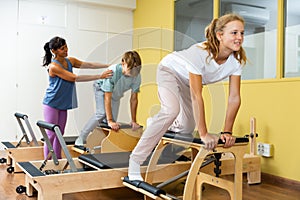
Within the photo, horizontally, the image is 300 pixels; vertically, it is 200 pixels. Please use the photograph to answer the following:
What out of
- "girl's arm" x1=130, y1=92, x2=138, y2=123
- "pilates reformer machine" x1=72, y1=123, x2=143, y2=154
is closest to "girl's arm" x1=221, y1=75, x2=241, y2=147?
"girl's arm" x1=130, y1=92, x2=138, y2=123

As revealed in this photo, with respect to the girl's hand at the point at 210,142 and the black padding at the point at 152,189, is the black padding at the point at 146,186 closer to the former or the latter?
the black padding at the point at 152,189

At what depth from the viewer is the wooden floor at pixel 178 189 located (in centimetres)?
233

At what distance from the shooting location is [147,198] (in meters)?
2.13

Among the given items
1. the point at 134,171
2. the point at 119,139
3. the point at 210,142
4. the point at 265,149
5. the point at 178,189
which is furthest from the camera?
the point at 265,149

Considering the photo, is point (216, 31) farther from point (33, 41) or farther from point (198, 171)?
point (33, 41)

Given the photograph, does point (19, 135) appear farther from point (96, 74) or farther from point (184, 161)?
point (184, 161)

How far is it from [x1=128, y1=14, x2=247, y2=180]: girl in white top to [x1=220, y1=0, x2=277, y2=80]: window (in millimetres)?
1178

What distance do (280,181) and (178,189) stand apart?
3.08 ft

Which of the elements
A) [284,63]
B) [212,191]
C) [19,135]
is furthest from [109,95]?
[19,135]

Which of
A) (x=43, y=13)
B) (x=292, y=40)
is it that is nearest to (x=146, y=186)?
(x=292, y=40)

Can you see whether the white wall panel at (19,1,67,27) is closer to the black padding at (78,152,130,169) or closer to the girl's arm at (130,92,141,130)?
the girl's arm at (130,92,141,130)

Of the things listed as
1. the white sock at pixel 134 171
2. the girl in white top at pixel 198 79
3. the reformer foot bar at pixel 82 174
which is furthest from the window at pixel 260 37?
the white sock at pixel 134 171

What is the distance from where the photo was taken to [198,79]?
185cm

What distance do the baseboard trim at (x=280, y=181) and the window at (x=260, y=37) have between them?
872mm
